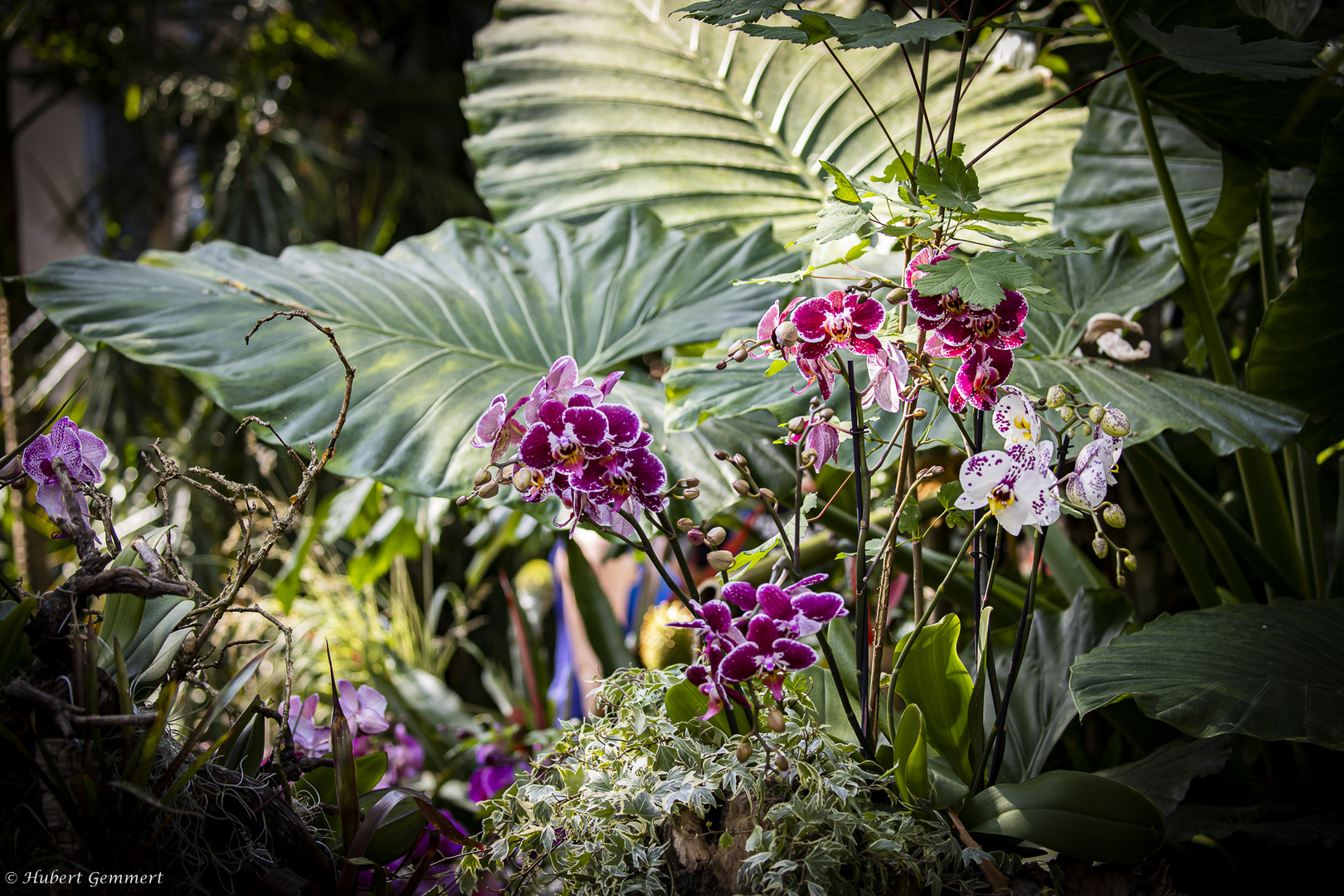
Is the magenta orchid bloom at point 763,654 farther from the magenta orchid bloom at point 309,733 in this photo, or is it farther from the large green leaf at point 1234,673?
the magenta orchid bloom at point 309,733

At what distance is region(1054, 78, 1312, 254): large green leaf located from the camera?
42.3 inches

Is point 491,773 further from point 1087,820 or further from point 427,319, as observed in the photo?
point 1087,820

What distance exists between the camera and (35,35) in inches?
106

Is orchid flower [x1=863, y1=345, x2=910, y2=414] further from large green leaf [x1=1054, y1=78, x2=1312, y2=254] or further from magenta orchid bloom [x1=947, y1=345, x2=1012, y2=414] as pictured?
large green leaf [x1=1054, y1=78, x2=1312, y2=254]

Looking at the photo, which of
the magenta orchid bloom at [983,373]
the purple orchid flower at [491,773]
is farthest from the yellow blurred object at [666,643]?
the magenta orchid bloom at [983,373]

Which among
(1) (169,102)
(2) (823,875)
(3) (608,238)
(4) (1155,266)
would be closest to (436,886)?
(2) (823,875)

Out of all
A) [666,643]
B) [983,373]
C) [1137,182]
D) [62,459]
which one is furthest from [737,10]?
[1137,182]

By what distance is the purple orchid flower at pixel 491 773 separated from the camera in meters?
1.10

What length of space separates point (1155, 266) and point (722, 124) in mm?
677

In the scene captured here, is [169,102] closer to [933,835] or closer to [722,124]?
[722,124]

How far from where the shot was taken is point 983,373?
1.50ft

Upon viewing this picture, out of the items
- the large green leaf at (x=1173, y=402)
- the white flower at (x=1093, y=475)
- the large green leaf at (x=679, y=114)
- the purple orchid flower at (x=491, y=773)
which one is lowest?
the purple orchid flower at (x=491, y=773)

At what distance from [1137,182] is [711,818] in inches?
41.1

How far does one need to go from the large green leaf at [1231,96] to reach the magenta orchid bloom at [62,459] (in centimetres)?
91
